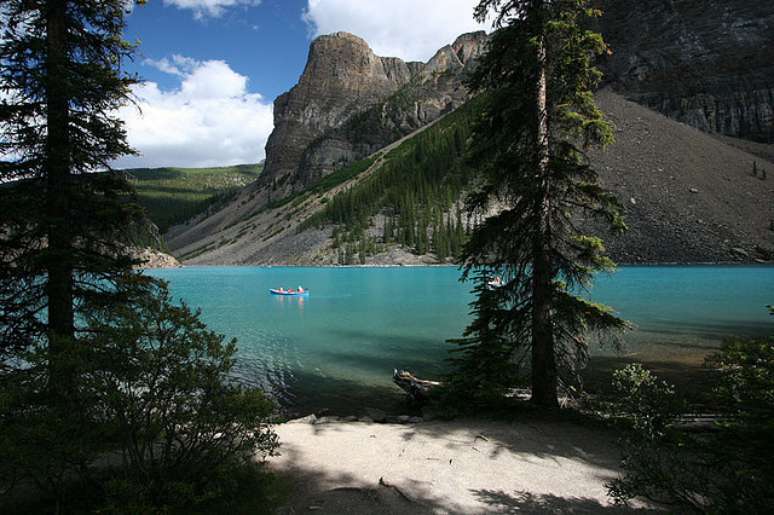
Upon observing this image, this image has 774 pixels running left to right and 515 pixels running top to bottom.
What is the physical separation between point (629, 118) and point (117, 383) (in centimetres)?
13274

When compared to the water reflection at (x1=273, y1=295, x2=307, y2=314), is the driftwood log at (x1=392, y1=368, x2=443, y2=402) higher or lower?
higher

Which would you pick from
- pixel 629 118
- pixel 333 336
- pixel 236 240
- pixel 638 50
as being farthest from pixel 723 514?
pixel 638 50

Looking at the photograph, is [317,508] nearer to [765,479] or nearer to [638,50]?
[765,479]

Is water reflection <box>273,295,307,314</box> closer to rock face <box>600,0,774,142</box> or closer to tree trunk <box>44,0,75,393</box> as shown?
tree trunk <box>44,0,75,393</box>

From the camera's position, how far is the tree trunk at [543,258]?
9781 millimetres

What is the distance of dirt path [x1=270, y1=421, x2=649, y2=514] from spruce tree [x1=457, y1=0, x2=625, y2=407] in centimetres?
247

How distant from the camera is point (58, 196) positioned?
25.5 feet

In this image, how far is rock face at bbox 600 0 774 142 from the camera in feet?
422

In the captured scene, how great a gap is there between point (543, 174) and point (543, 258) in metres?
2.10

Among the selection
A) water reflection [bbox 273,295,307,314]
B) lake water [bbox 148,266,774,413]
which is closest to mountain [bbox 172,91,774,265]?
lake water [bbox 148,266,774,413]

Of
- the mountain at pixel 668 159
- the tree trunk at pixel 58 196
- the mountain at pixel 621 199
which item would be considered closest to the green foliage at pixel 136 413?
the tree trunk at pixel 58 196

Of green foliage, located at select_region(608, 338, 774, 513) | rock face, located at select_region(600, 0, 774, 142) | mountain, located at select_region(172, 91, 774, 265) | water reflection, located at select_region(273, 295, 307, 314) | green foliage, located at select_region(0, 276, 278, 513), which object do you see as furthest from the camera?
rock face, located at select_region(600, 0, 774, 142)

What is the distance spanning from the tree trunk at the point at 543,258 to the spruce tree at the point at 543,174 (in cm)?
3

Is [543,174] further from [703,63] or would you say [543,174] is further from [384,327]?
[703,63]
